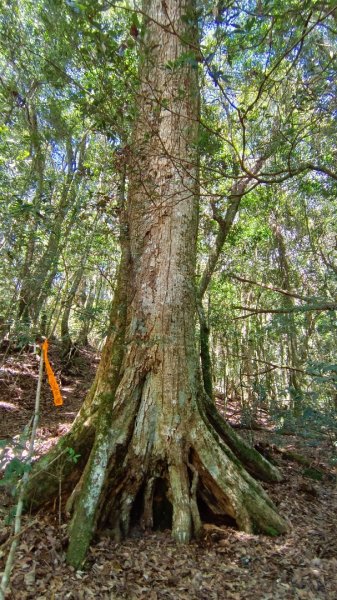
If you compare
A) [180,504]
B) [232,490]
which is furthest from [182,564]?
[232,490]

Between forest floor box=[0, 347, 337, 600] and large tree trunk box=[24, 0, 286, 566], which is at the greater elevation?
large tree trunk box=[24, 0, 286, 566]

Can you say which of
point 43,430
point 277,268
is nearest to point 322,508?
point 43,430

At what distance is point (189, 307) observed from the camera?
4234mm

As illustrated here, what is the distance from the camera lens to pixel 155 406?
3.84 m

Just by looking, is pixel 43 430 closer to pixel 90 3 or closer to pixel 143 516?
pixel 143 516

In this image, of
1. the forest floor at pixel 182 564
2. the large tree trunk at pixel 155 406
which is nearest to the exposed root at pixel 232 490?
the large tree trunk at pixel 155 406

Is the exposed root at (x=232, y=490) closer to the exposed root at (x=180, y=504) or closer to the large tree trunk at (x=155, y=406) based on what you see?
the large tree trunk at (x=155, y=406)

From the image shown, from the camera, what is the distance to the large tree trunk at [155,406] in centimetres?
345

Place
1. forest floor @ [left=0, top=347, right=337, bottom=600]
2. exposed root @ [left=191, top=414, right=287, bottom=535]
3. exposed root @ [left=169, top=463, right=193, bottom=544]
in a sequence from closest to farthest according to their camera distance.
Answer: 1. forest floor @ [left=0, top=347, right=337, bottom=600]
2. exposed root @ [left=169, top=463, right=193, bottom=544]
3. exposed root @ [left=191, top=414, right=287, bottom=535]

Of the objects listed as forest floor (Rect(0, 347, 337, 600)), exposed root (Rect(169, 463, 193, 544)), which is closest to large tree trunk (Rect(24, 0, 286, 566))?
exposed root (Rect(169, 463, 193, 544))

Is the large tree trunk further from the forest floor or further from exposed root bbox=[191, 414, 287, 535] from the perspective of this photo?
the forest floor

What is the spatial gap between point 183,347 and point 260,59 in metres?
6.14

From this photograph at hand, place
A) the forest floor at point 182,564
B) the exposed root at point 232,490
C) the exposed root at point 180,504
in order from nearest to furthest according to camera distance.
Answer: the forest floor at point 182,564
the exposed root at point 180,504
the exposed root at point 232,490

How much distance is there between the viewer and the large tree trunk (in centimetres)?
345
